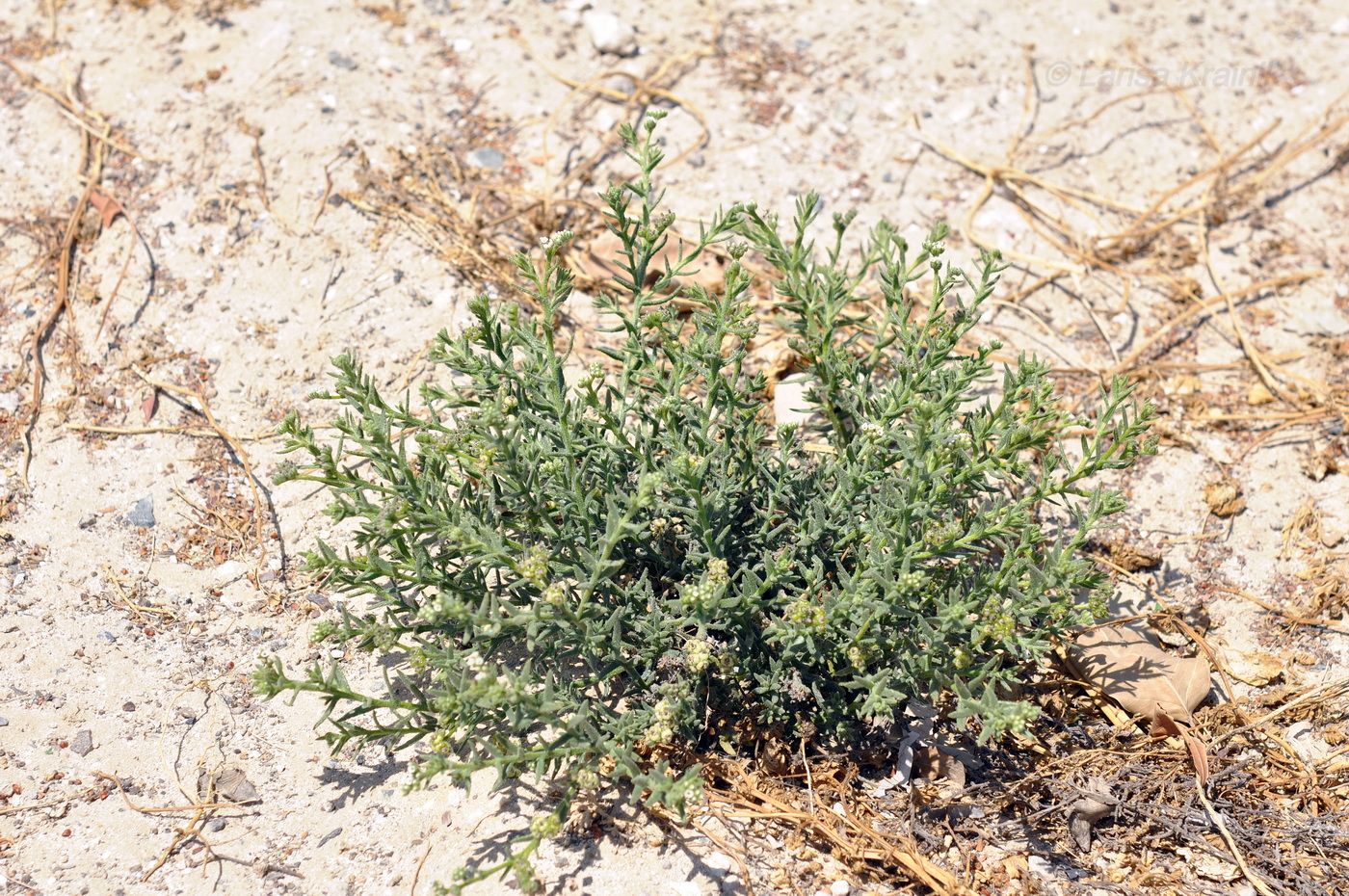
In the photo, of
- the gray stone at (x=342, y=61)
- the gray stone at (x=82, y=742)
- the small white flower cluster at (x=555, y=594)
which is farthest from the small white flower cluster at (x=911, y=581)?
the gray stone at (x=342, y=61)

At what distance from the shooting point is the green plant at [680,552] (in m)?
2.85

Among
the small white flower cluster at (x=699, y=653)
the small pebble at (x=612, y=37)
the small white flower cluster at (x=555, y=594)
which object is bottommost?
the small white flower cluster at (x=699, y=653)

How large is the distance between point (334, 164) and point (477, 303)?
2.68 m

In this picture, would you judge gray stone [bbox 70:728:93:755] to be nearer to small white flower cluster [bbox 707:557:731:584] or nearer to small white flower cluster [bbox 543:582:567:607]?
small white flower cluster [bbox 543:582:567:607]

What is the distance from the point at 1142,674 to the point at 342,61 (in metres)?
4.98

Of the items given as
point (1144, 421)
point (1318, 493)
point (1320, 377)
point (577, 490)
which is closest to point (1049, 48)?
point (1320, 377)

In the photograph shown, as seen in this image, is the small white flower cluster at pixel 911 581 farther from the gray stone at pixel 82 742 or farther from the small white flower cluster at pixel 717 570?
the gray stone at pixel 82 742

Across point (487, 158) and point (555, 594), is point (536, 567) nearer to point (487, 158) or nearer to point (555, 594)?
point (555, 594)

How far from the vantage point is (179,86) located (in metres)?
5.44

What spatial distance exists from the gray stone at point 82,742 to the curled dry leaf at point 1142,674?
342cm

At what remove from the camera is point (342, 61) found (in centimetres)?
555

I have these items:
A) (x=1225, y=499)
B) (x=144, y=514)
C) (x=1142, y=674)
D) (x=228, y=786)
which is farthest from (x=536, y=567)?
(x=1225, y=499)

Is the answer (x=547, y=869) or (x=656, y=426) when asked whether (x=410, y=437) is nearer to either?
(x=656, y=426)

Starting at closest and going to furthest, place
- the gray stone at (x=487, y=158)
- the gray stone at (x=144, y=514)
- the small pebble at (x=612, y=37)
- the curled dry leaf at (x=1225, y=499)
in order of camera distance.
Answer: the gray stone at (x=144, y=514)
the curled dry leaf at (x=1225, y=499)
the gray stone at (x=487, y=158)
the small pebble at (x=612, y=37)
